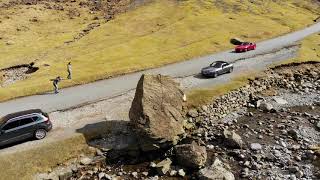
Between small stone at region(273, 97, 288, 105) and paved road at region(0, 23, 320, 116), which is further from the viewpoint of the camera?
small stone at region(273, 97, 288, 105)

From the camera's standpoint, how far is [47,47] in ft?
298

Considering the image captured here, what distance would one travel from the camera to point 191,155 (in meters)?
36.6

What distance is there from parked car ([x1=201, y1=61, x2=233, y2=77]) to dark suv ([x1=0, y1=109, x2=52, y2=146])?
24322mm

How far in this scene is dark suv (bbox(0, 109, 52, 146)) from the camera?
38156mm

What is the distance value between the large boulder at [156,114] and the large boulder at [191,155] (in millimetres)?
1743

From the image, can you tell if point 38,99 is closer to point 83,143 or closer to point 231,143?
point 83,143

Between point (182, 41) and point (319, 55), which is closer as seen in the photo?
point (319, 55)

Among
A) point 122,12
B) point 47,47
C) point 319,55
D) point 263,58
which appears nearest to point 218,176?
point 263,58

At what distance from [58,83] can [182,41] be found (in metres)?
35.4

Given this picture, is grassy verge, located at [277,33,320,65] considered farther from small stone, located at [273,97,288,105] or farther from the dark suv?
the dark suv

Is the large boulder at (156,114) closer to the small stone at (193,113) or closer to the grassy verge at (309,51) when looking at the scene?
the small stone at (193,113)

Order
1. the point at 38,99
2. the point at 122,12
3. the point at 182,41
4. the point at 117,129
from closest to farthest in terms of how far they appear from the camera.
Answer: the point at 117,129, the point at 38,99, the point at 182,41, the point at 122,12

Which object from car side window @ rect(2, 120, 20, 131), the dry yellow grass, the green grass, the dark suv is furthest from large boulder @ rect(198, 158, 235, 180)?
car side window @ rect(2, 120, 20, 131)

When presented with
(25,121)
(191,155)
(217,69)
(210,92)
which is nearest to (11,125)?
(25,121)
